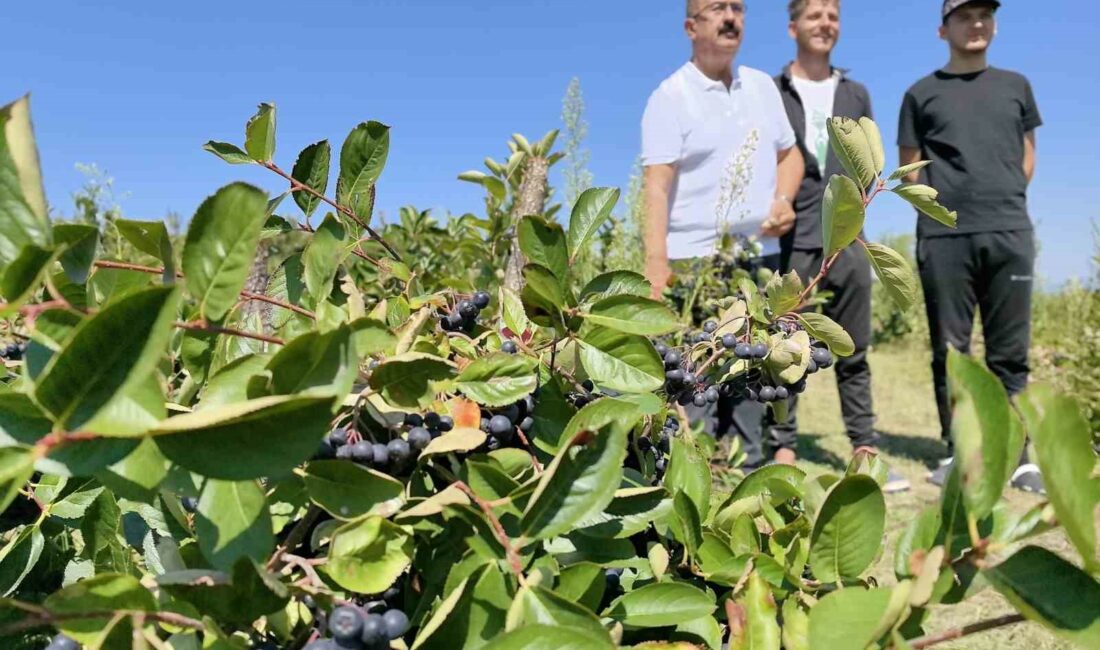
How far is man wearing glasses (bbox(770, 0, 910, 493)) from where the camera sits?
11.6 ft

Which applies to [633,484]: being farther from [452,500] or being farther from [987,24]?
[987,24]

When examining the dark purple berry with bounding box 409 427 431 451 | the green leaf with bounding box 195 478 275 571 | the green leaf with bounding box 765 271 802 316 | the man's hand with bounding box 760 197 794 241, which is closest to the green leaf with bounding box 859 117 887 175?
the green leaf with bounding box 765 271 802 316

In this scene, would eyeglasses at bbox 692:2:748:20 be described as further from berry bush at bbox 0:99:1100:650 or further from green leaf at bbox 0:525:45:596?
green leaf at bbox 0:525:45:596

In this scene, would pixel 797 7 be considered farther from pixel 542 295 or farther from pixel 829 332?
pixel 542 295

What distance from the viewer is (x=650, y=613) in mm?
637

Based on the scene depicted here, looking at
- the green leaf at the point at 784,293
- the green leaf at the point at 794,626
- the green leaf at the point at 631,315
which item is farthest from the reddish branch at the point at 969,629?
the green leaf at the point at 784,293

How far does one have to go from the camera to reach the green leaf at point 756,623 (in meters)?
0.63

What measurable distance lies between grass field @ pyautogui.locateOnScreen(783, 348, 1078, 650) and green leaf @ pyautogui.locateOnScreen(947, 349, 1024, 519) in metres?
0.14

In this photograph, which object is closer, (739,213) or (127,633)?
(127,633)

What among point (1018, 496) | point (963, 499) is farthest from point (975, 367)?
point (1018, 496)

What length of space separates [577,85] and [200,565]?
108 inches

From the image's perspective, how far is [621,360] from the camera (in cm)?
77

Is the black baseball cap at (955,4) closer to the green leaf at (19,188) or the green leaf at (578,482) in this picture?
the green leaf at (578,482)

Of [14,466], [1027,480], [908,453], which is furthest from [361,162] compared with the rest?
[908,453]
